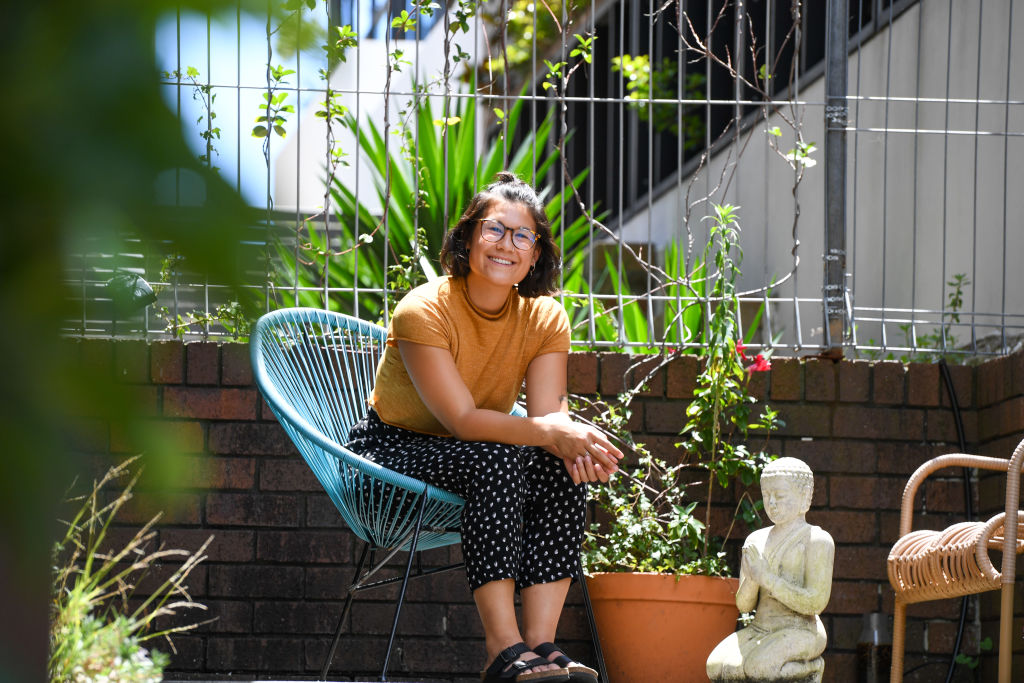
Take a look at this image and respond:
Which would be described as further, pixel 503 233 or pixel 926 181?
pixel 926 181

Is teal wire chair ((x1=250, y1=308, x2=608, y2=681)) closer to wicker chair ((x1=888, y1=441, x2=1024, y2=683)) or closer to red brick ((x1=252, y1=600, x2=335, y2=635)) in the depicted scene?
red brick ((x1=252, y1=600, x2=335, y2=635))

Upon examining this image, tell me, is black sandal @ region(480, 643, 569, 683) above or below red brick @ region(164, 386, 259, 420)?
below

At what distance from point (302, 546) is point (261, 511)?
0.14m

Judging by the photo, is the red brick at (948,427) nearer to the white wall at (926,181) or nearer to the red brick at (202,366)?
the white wall at (926,181)

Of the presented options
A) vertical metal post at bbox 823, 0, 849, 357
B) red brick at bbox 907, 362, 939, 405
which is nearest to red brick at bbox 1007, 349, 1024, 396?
red brick at bbox 907, 362, 939, 405

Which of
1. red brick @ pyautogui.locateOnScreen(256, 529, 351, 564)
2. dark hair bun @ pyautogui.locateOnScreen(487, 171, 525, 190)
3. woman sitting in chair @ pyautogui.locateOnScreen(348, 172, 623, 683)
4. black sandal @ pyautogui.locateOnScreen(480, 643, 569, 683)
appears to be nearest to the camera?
black sandal @ pyautogui.locateOnScreen(480, 643, 569, 683)

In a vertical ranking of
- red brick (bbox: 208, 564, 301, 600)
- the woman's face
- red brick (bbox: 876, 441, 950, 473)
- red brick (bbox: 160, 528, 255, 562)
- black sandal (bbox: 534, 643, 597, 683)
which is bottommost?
red brick (bbox: 208, 564, 301, 600)

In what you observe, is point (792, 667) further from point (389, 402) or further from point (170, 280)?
point (170, 280)

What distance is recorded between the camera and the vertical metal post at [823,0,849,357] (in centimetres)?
329

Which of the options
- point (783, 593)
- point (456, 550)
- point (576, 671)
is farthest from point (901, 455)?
point (576, 671)

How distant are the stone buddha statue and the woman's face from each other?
2.35 feet

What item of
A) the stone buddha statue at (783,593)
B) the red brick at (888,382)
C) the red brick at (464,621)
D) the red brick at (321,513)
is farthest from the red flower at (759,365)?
the red brick at (321,513)

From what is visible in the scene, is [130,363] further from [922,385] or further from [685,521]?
[922,385]

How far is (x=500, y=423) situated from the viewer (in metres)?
2.45
